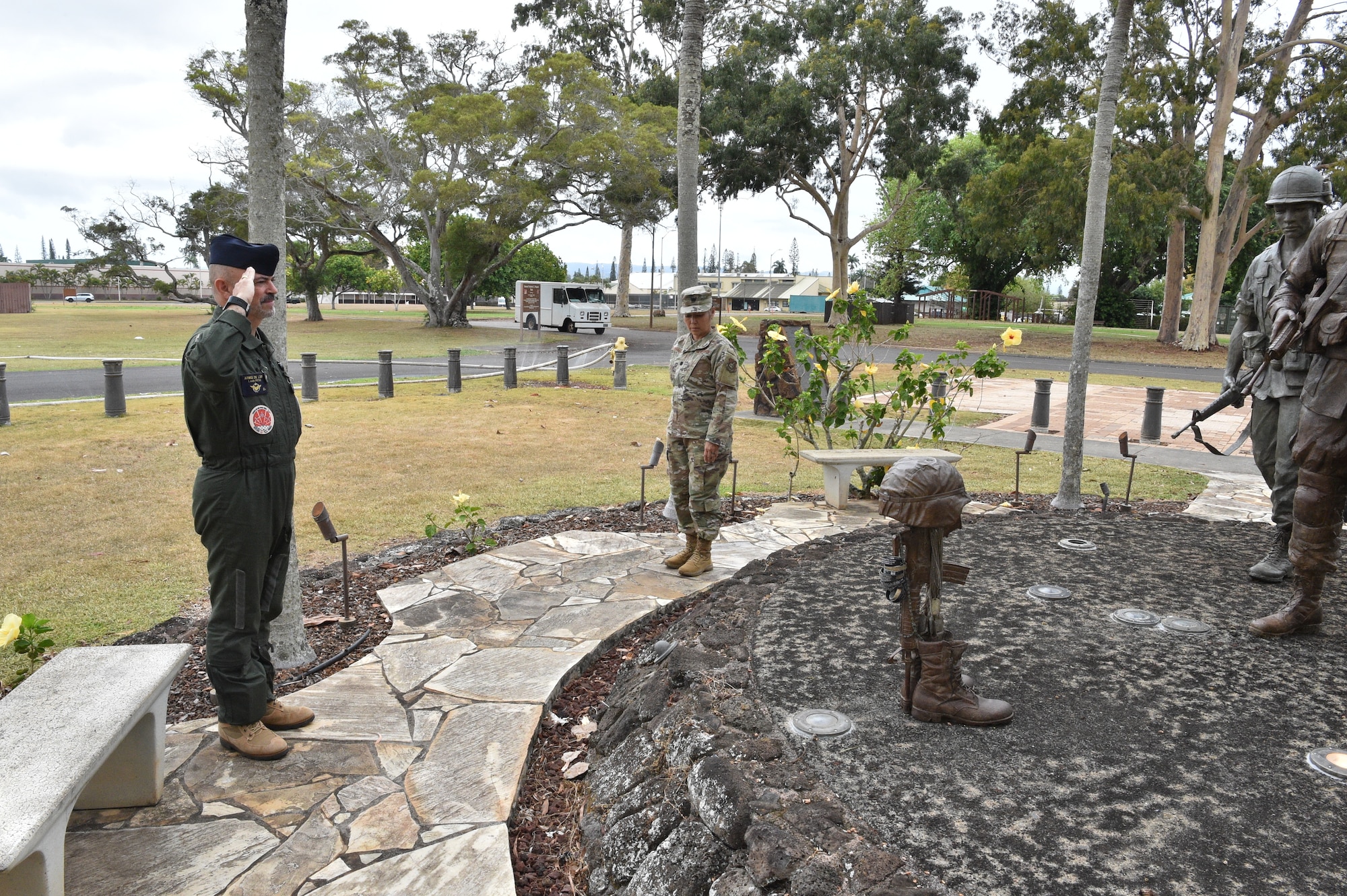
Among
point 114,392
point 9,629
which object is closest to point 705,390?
point 9,629

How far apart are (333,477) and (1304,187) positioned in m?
7.70

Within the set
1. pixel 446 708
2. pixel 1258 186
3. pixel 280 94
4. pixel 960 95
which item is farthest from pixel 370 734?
pixel 960 95

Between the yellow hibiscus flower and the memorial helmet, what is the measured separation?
5.91 m

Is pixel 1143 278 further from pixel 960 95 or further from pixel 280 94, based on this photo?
pixel 280 94

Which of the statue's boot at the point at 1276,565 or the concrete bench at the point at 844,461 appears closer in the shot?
the statue's boot at the point at 1276,565

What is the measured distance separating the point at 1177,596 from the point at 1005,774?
2.31 meters

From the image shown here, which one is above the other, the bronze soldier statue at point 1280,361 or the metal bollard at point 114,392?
the bronze soldier statue at point 1280,361

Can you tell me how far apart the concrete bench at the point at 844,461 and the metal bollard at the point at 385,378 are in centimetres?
939

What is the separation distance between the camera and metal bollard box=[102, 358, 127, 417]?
11.7 metres

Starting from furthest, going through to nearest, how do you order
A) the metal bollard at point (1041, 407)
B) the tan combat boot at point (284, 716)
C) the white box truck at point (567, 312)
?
the white box truck at point (567, 312) < the metal bollard at point (1041, 407) < the tan combat boot at point (284, 716)

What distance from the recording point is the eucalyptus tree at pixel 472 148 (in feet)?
92.1

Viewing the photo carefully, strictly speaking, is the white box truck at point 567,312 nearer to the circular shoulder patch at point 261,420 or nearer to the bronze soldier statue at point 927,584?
the circular shoulder patch at point 261,420

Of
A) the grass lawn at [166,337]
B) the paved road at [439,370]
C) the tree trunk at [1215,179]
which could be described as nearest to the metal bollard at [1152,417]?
the paved road at [439,370]

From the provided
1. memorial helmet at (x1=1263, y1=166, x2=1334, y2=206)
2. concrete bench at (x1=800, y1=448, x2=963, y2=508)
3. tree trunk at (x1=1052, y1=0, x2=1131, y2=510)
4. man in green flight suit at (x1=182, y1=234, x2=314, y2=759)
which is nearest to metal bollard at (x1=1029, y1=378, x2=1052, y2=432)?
tree trunk at (x1=1052, y1=0, x2=1131, y2=510)
